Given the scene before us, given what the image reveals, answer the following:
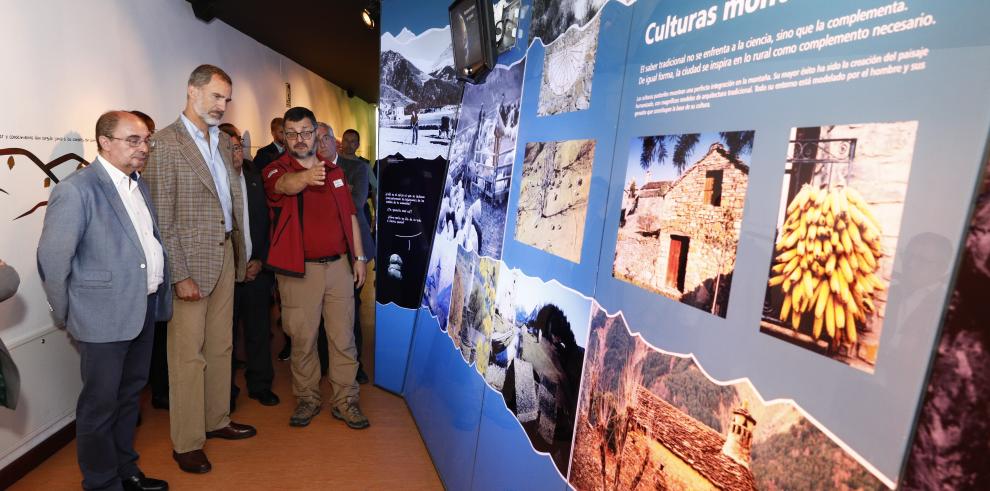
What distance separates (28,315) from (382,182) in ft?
6.37

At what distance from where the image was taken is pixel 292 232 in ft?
9.51

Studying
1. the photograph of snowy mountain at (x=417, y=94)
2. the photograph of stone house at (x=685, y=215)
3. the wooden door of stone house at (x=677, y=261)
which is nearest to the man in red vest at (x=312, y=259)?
the photograph of snowy mountain at (x=417, y=94)

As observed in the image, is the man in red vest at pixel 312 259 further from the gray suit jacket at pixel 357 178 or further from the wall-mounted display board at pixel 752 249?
the wall-mounted display board at pixel 752 249

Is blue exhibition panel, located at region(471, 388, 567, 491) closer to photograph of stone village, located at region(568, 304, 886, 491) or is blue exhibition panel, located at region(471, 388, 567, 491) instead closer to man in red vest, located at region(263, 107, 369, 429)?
photograph of stone village, located at region(568, 304, 886, 491)

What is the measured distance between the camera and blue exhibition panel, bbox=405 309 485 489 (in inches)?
88.8

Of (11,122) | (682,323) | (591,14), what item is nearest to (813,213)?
(682,323)

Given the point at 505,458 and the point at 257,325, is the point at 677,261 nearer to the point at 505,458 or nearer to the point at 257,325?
the point at 505,458

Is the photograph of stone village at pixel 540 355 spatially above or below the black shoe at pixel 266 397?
above

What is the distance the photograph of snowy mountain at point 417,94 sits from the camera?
3.15m

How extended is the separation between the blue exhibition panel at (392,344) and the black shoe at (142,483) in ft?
4.83

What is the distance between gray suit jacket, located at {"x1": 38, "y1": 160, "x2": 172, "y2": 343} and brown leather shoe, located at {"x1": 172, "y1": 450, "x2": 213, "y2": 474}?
83 centimetres

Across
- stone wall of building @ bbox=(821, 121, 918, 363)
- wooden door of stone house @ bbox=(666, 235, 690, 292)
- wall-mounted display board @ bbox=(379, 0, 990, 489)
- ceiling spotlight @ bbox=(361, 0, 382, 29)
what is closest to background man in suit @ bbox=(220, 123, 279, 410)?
ceiling spotlight @ bbox=(361, 0, 382, 29)

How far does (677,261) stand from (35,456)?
3140mm

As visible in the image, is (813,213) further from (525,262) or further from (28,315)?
(28,315)
